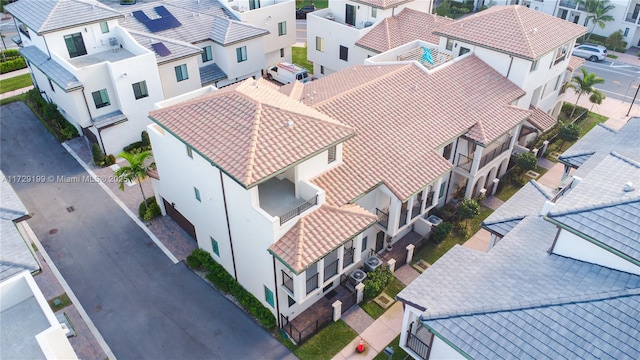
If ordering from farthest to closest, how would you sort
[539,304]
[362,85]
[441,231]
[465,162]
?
[465,162] < [362,85] < [441,231] < [539,304]

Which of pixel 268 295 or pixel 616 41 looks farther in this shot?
pixel 616 41

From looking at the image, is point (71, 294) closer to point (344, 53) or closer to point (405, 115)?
point (405, 115)

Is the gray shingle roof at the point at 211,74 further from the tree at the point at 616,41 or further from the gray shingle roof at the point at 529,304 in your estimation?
the tree at the point at 616,41

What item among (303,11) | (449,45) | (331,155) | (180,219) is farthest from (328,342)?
(303,11)

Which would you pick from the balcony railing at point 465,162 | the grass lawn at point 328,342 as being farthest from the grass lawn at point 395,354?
the balcony railing at point 465,162

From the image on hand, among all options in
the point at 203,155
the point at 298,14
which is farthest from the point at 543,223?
the point at 298,14

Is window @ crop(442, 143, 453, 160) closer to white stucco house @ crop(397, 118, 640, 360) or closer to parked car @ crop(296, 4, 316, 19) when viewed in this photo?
white stucco house @ crop(397, 118, 640, 360)

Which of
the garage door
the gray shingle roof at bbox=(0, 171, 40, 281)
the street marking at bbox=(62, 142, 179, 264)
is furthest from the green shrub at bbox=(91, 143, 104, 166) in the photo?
the gray shingle roof at bbox=(0, 171, 40, 281)
